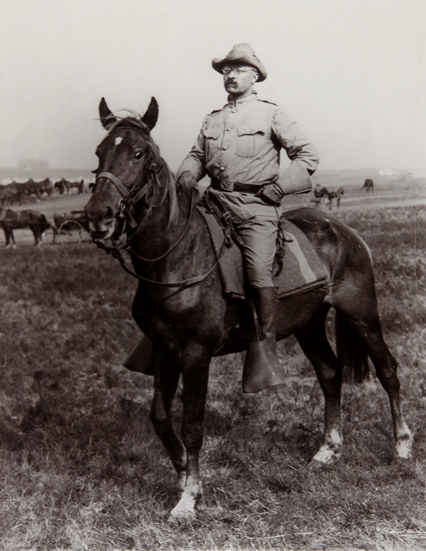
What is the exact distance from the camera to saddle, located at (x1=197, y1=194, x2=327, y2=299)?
187 inches

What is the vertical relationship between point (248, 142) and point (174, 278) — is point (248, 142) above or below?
above

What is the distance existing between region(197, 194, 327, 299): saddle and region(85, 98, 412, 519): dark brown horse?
84 millimetres

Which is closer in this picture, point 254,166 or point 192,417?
point 192,417

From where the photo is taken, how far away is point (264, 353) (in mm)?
4699

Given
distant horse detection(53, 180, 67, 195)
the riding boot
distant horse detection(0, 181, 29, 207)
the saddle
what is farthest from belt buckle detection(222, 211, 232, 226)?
distant horse detection(53, 180, 67, 195)

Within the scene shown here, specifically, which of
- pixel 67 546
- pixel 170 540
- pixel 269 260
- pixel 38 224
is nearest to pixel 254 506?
pixel 170 540

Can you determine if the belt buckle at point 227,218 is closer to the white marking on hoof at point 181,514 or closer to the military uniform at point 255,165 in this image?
the military uniform at point 255,165

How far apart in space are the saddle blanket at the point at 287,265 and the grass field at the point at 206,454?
164cm

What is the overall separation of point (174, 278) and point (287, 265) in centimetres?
118

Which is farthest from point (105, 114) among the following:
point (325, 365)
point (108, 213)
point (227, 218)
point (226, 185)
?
point (325, 365)

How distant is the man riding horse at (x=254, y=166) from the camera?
4.76 metres

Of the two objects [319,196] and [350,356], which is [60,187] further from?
[350,356]

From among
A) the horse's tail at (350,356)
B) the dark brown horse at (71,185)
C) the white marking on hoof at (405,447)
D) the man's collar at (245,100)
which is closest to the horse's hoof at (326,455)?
the white marking on hoof at (405,447)

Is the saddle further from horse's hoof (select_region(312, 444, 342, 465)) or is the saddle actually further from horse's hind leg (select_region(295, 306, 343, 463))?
horse's hoof (select_region(312, 444, 342, 465))
